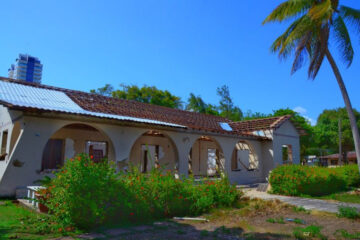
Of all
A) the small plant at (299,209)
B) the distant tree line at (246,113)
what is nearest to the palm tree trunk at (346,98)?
the small plant at (299,209)

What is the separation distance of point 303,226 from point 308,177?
5827 millimetres

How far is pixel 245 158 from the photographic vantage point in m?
20.2

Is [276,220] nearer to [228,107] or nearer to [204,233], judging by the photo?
[204,233]

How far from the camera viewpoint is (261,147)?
1923 cm

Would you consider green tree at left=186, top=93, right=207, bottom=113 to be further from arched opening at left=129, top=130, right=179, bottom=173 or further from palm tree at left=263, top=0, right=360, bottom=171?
palm tree at left=263, top=0, right=360, bottom=171

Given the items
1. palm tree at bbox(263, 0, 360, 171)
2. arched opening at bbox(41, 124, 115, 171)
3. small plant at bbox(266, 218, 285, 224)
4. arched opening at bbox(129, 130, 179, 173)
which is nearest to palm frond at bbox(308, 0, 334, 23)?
palm tree at bbox(263, 0, 360, 171)

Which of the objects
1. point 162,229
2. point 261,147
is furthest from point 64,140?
point 261,147

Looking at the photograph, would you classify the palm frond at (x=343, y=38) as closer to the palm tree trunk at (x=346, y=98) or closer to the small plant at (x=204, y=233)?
the palm tree trunk at (x=346, y=98)

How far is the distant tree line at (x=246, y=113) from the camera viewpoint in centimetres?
3759

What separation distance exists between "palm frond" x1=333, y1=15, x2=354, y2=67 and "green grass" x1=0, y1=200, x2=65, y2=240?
12.2 m

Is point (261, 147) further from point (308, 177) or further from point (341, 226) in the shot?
point (341, 226)

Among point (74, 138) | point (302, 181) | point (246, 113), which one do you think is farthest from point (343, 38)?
point (246, 113)

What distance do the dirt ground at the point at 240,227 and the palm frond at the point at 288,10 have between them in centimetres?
829

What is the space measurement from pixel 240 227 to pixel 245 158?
590 inches
